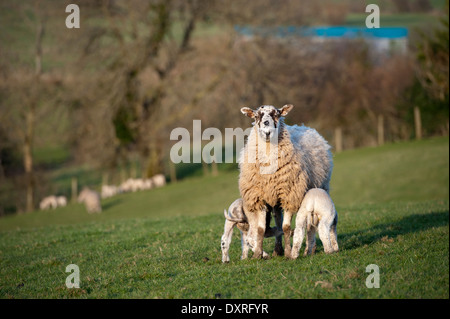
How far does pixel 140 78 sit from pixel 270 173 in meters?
25.9

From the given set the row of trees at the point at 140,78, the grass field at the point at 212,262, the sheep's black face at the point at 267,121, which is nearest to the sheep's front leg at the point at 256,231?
the grass field at the point at 212,262

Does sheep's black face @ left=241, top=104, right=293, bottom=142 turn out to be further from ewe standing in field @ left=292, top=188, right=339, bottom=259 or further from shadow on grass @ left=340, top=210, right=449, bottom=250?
shadow on grass @ left=340, top=210, right=449, bottom=250

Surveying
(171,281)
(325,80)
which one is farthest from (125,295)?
(325,80)

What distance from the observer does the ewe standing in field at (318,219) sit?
8.13m

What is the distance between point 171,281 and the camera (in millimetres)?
7305

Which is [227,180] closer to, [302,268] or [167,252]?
[167,252]

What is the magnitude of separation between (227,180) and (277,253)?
23373 mm

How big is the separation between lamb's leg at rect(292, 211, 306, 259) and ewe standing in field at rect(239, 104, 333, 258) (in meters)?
0.18

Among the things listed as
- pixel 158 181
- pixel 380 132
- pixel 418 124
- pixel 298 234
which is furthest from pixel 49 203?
pixel 298 234

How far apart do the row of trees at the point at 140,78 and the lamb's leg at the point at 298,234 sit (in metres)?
21.9

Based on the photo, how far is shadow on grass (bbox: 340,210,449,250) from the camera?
912 cm

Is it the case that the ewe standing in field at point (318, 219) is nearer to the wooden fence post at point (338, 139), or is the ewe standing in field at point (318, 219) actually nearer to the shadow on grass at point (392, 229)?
the shadow on grass at point (392, 229)

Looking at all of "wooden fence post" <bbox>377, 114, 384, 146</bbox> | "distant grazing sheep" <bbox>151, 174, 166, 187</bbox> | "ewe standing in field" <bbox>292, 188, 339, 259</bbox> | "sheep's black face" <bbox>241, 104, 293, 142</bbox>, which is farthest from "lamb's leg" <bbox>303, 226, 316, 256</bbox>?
"wooden fence post" <bbox>377, 114, 384, 146</bbox>

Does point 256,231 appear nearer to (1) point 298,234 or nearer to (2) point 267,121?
(1) point 298,234
